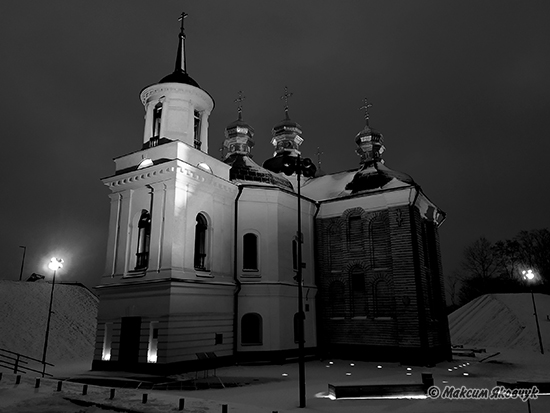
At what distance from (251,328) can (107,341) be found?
20.4ft

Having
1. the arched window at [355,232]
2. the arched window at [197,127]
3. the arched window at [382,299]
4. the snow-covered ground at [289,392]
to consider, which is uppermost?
the arched window at [197,127]

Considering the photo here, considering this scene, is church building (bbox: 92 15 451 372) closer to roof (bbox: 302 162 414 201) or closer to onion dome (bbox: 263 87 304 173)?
roof (bbox: 302 162 414 201)

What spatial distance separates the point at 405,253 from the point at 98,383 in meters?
14.4

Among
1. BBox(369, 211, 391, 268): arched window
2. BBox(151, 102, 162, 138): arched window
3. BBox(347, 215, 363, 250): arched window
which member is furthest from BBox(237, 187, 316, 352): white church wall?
BBox(151, 102, 162, 138): arched window

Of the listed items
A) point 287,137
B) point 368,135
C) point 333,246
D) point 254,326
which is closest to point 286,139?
point 287,137

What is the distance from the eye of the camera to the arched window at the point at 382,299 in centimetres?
2070

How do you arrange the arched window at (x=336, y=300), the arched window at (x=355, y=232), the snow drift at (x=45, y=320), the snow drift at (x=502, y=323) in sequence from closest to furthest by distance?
the arched window at (x=336, y=300) < the arched window at (x=355, y=232) < the snow drift at (x=45, y=320) < the snow drift at (x=502, y=323)

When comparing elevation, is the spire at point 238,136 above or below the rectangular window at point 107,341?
above

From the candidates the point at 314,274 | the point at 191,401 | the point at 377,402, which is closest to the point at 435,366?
the point at 314,274

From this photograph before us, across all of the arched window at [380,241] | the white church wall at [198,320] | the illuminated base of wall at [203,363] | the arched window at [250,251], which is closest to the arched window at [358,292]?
the arched window at [380,241]

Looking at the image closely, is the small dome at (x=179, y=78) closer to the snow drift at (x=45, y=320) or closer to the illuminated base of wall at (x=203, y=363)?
the illuminated base of wall at (x=203, y=363)

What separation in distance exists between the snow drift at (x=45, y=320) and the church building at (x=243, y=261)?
39.1 feet

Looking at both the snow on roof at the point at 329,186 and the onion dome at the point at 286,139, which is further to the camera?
the onion dome at the point at 286,139

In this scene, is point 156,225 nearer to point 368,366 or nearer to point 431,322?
point 368,366
